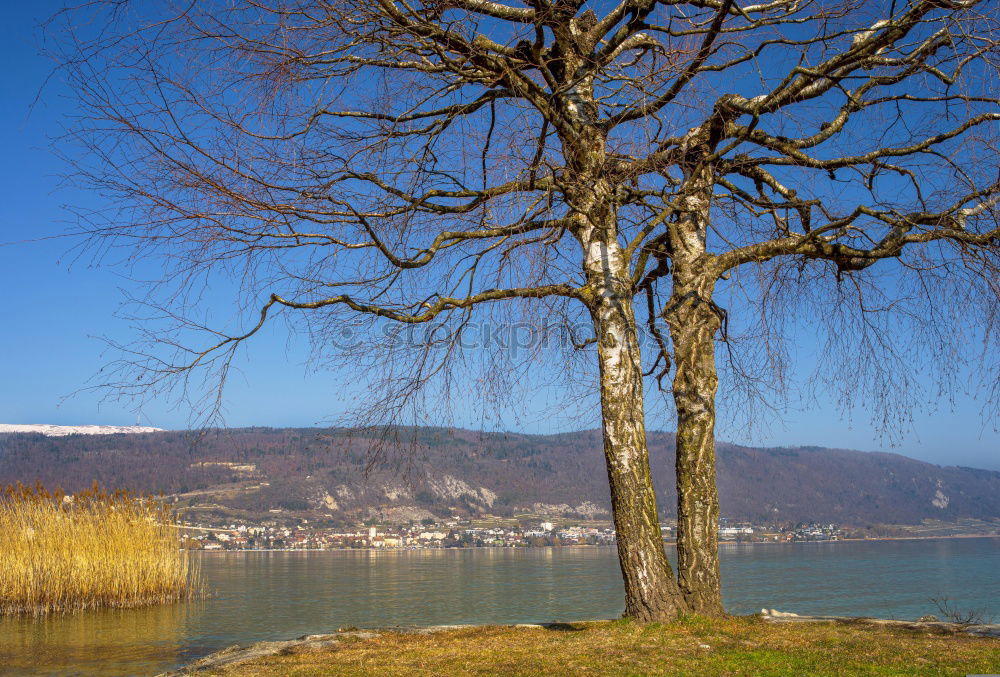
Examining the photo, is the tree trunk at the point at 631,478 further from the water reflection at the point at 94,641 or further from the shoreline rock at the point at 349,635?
the water reflection at the point at 94,641

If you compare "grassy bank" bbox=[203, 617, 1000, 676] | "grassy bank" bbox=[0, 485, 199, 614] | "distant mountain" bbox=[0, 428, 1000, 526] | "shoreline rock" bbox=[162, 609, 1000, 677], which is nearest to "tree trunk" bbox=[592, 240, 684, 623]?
"grassy bank" bbox=[203, 617, 1000, 676]

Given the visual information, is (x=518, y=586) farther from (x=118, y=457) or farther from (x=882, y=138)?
(x=118, y=457)

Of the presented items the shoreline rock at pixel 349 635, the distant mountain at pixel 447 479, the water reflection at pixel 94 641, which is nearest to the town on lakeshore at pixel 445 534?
the distant mountain at pixel 447 479

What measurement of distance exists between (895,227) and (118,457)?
103 m

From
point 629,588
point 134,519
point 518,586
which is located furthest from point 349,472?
point 629,588

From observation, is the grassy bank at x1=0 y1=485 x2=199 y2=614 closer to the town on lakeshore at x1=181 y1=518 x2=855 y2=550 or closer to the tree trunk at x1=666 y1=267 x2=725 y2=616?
the tree trunk at x1=666 y1=267 x2=725 y2=616

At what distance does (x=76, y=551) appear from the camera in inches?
668

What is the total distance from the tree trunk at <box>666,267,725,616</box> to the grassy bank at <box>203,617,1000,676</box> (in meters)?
0.58

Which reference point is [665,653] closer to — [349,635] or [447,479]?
[349,635]

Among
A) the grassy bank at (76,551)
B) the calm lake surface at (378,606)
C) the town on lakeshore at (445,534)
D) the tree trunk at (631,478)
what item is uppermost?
the tree trunk at (631,478)

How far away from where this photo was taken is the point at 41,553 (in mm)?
16703

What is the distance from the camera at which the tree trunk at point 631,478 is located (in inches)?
300

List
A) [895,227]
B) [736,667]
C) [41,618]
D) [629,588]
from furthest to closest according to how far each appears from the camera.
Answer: [41,618], [895,227], [629,588], [736,667]

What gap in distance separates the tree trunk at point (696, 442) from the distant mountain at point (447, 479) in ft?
209
